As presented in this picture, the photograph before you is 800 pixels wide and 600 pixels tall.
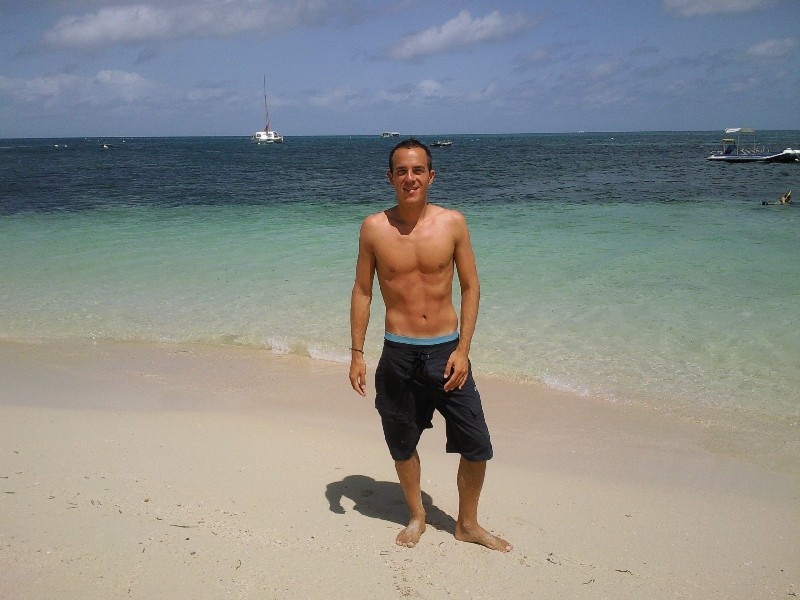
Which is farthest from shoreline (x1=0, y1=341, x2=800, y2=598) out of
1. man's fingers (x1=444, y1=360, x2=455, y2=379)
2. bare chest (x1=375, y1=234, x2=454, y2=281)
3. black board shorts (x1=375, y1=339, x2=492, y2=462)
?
bare chest (x1=375, y1=234, x2=454, y2=281)

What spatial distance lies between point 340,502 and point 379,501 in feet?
0.68

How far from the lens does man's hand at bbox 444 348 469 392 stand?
2557 millimetres

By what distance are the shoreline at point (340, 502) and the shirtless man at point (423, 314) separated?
321 millimetres

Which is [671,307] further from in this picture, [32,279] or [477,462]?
[32,279]


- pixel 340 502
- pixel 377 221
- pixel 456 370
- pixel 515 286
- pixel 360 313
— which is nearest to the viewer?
pixel 456 370

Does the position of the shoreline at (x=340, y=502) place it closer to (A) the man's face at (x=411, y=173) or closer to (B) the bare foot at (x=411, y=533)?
(B) the bare foot at (x=411, y=533)

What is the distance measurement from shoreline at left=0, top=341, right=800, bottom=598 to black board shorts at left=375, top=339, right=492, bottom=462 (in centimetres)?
48

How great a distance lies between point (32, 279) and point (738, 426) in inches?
345

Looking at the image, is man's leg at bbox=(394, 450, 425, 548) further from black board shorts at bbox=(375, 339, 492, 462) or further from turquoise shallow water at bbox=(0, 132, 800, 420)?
turquoise shallow water at bbox=(0, 132, 800, 420)

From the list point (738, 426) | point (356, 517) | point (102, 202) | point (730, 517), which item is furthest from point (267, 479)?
point (102, 202)

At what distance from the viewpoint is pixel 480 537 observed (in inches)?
109

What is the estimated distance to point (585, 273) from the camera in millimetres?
9133

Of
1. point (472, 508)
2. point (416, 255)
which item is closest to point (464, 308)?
point (416, 255)

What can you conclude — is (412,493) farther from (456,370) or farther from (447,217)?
(447,217)
